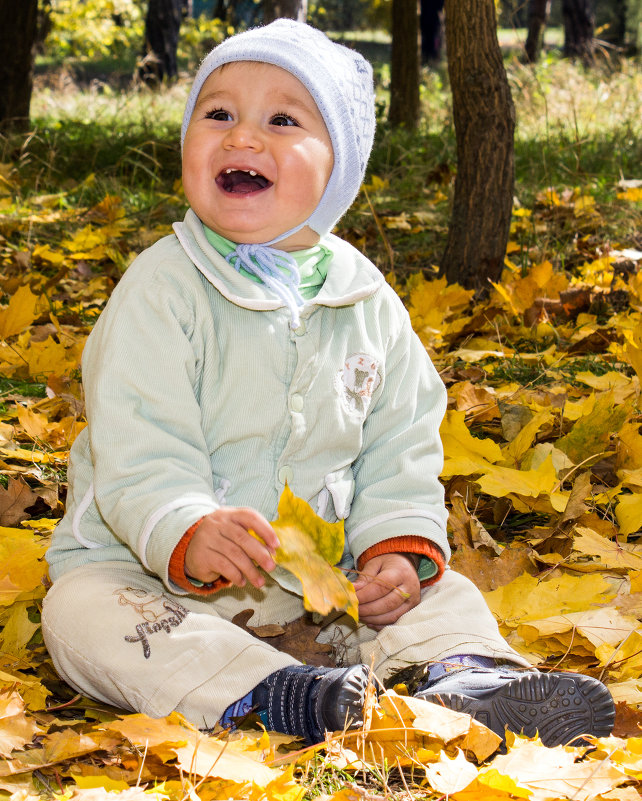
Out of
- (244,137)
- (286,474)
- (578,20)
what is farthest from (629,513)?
(578,20)

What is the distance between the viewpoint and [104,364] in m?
1.71

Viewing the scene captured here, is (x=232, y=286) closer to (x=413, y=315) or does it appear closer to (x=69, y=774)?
(x=69, y=774)

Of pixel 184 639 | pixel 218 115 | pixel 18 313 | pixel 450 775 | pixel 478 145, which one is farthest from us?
pixel 478 145

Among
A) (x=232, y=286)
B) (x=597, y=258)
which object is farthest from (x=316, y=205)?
(x=597, y=258)

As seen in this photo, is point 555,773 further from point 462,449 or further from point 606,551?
point 462,449

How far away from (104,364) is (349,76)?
79 centimetres

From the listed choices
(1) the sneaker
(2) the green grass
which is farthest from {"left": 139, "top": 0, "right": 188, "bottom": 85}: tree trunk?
(1) the sneaker

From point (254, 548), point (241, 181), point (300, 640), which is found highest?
point (241, 181)

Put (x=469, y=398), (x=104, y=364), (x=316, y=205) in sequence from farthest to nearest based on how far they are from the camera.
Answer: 1. (x=469, y=398)
2. (x=316, y=205)
3. (x=104, y=364)

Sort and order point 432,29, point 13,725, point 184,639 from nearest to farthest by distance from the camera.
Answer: point 13,725, point 184,639, point 432,29

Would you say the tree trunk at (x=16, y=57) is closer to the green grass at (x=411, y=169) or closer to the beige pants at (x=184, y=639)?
the green grass at (x=411, y=169)

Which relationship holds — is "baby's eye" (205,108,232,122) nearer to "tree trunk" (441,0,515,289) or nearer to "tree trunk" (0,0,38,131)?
"tree trunk" (441,0,515,289)

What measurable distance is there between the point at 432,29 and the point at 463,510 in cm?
1990

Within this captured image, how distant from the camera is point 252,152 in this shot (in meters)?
1.79
